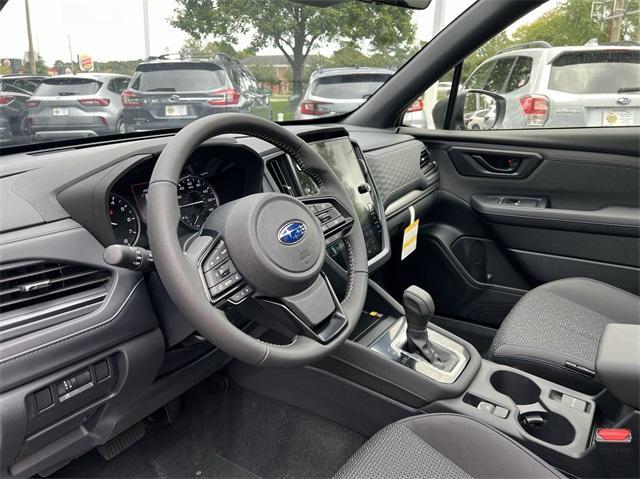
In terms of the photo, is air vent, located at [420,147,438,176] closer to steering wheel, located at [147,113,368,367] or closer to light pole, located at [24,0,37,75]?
steering wheel, located at [147,113,368,367]

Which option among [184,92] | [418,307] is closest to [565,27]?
[418,307]

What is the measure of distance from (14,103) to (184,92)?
2.02ft

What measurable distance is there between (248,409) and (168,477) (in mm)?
348

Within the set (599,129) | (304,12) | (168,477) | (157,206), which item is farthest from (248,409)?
(599,129)

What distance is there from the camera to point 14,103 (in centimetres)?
144

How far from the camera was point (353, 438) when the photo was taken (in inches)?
69.2

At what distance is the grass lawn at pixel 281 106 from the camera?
2232 mm

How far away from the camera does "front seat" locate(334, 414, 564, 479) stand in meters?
1.12

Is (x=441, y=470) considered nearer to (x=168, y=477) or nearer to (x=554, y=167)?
(x=168, y=477)

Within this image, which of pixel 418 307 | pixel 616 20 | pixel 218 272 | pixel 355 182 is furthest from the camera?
pixel 616 20

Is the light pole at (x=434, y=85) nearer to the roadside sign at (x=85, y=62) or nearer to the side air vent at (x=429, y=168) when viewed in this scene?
the side air vent at (x=429, y=168)

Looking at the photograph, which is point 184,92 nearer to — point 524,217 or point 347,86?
point 347,86

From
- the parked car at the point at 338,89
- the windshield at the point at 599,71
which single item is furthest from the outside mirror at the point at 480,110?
the parked car at the point at 338,89

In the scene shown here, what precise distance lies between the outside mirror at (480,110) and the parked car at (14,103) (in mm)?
1916
